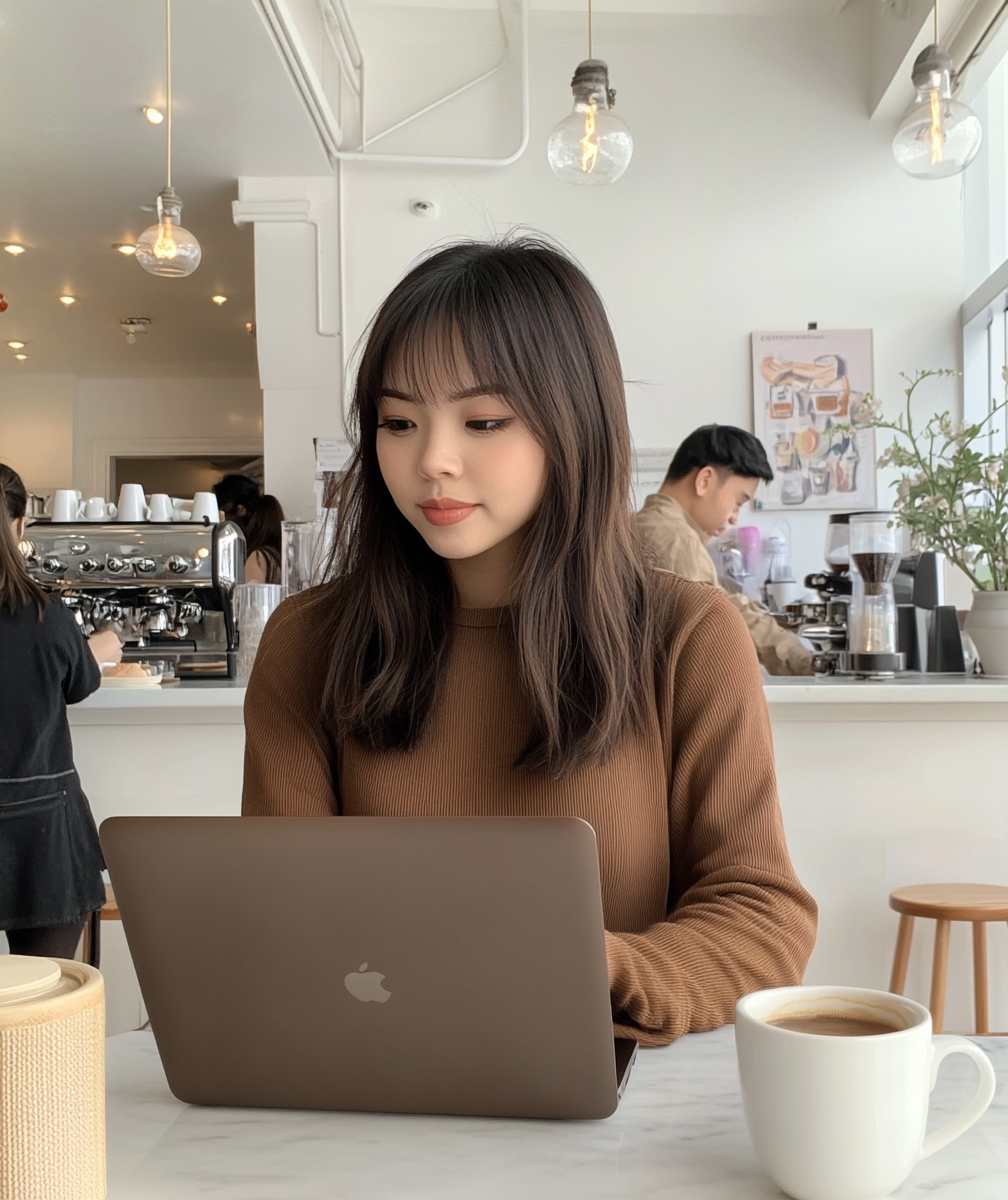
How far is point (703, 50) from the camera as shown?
4.99 meters

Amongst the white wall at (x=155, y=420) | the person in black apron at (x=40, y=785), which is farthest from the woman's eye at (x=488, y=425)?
the white wall at (x=155, y=420)

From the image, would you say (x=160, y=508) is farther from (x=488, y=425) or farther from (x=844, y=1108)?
(x=844, y=1108)

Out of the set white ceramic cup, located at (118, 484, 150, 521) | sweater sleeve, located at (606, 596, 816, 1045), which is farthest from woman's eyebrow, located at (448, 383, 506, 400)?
white ceramic cup, located at (118, 484, 150, 521)

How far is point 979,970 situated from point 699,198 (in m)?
3.53

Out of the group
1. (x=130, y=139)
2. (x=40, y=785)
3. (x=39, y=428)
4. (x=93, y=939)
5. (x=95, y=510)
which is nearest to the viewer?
(x=40, y=785)

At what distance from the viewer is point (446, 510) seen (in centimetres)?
102

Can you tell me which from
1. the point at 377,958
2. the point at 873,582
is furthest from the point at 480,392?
the point at 873,582

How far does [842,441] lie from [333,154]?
230 centimetres

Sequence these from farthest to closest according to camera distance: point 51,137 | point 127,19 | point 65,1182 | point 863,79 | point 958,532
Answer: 1. point 863,79
2. point 51,137
3. point 127,19
4. point 958,532
5. point 65,1182

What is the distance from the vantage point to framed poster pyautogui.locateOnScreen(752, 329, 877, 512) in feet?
16.0

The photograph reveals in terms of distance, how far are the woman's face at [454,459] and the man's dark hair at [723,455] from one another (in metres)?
2.55

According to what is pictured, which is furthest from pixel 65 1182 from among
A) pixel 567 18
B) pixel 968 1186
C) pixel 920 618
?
pixel 567 18

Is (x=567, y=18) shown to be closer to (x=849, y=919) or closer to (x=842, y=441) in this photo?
(x=842, y=441)

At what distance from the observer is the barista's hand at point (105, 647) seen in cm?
278
